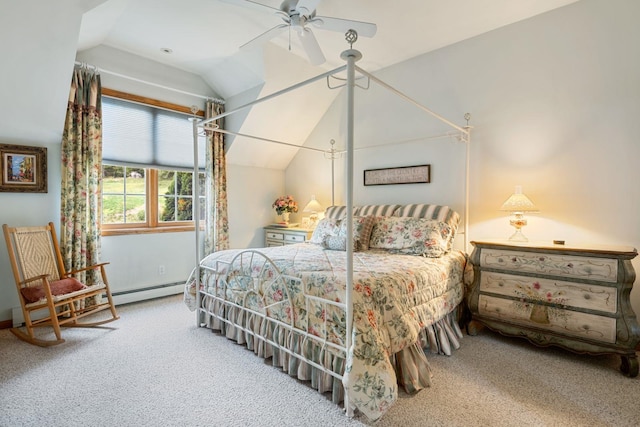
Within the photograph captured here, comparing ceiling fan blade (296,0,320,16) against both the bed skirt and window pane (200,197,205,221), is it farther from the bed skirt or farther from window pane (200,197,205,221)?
window pane (200,197,205,221)

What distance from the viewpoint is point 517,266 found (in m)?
2.55

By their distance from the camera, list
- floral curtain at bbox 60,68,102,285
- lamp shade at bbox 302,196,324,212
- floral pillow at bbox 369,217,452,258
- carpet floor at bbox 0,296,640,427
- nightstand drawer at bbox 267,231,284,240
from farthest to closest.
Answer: nightstand drawer at bbox 267,231,284,240 < lamp shade at bbox 302,196,324,212 < floral curtain at bbox 60,68,102,285 < floral pillow at bbox 369,217,452,258 < carpet floor at bbox 0,296,640,427

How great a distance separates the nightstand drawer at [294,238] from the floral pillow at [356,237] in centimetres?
107

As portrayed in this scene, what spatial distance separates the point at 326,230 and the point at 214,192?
5.92 ft

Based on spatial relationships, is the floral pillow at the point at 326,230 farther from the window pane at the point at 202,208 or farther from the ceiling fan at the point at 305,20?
the window pane at the point at 202,208

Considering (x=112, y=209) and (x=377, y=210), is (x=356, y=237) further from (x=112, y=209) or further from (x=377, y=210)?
(x=112, y=209)

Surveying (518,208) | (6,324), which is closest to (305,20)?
(518,208)

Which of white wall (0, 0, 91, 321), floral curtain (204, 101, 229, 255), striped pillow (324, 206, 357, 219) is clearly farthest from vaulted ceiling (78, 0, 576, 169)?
striped pillow (324, 206, 357, 219)

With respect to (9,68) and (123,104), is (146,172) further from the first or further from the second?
(9,68)

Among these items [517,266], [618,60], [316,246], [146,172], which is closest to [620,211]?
[517,266]

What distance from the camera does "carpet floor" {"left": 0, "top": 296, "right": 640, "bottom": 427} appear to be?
170cm

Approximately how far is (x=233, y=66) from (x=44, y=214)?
2603 mm

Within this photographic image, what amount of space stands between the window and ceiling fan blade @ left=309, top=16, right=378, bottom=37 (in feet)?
8.69

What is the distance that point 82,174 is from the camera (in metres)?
3.23
